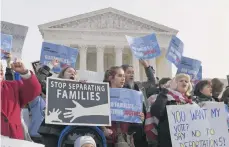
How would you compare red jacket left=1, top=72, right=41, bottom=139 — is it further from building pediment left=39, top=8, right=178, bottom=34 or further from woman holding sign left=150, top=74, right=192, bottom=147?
building pediment left=39, top=8, right=178, bottom=34

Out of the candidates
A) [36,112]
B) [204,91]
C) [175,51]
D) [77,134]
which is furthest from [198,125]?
[175,51]

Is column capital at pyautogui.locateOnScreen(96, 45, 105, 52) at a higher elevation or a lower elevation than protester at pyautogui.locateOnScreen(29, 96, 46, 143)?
higher

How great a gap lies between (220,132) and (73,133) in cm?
210

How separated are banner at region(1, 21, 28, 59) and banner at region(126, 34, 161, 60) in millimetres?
2299

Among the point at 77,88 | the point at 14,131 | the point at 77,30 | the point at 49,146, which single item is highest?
the point at 77,30

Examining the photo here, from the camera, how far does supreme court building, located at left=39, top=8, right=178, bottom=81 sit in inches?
2084

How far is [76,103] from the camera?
4.93 meters

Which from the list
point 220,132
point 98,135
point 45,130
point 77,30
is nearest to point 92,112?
point 98,135

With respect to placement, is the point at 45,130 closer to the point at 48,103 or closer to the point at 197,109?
the point at 48,103

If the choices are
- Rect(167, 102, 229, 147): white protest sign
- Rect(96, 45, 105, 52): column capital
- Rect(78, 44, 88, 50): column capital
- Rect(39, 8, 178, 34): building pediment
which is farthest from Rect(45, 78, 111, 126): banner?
Rect(39, 8, 178, 34): building pediment

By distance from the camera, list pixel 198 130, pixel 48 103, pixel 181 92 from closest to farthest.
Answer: pixel 48 103 → pixel 198 130 → pixel 181 92

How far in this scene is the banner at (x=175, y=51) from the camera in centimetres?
1009

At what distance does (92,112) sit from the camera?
4980 mm

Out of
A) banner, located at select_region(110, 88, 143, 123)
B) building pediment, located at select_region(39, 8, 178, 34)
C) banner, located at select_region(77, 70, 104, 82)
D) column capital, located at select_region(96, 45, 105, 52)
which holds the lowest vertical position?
banner, located at select_region(110, 88, 143, 123)
